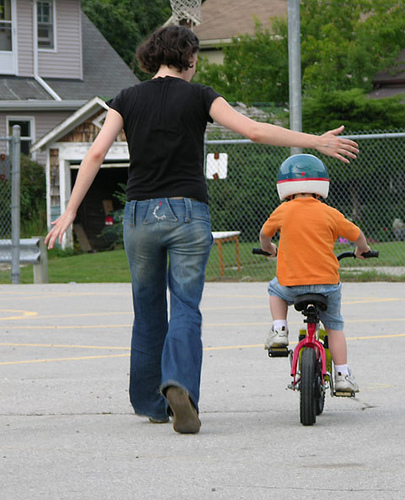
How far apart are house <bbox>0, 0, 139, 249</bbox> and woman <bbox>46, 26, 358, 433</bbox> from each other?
2759cm

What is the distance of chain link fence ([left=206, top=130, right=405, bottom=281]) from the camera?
1855 cm

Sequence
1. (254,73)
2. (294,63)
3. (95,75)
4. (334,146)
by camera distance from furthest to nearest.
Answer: (254,73) → (95,75) → (294,63) → (334,146)

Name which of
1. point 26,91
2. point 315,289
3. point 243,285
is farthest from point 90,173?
point 26,91

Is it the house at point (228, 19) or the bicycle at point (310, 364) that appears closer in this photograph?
the bicycle at point (310, 364)

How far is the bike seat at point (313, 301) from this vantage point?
6344 millimetres

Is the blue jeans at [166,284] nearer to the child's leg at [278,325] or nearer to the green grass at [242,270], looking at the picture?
the child's leg at [278,325]

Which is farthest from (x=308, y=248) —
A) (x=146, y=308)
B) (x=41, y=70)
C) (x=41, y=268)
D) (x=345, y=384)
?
(x=41, y=70)

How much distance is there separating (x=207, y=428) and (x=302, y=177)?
4.92ft

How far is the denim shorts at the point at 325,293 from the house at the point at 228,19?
144 ft

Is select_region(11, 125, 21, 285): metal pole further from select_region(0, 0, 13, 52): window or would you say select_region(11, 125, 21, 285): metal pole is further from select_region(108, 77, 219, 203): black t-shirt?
select_region(0, 0, 13, 52): window

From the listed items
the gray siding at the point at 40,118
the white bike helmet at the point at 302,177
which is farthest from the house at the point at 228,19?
the white bike helmet at the point at 302,177

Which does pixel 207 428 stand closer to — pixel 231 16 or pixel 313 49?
pixel 313 49

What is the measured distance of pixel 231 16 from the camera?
5309 cm

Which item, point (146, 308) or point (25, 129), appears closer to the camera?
point (146, 308)
